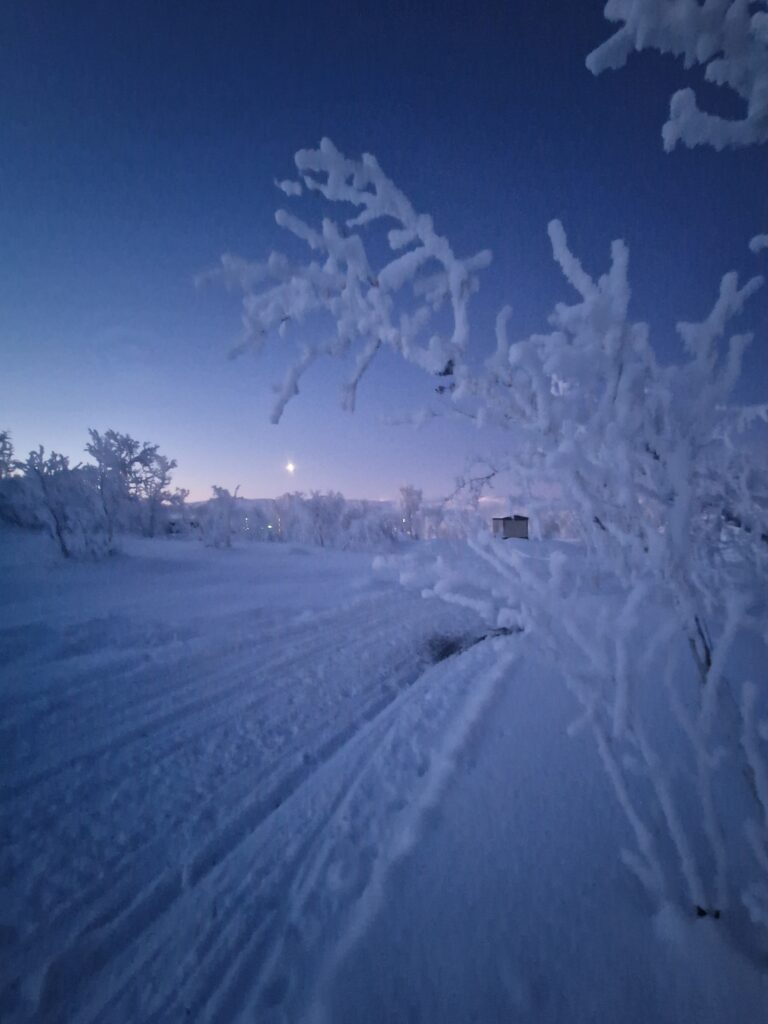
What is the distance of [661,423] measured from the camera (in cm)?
183

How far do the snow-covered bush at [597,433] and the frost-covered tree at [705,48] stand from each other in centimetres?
48

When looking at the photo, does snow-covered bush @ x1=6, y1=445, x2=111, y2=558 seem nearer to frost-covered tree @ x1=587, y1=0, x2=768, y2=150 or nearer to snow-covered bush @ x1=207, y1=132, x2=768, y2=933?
snow-covered bush @ x1=207, y1=132, x2=768, y2=933

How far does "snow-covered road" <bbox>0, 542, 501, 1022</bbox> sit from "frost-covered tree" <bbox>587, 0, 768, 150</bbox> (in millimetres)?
3333

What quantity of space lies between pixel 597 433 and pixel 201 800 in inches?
133

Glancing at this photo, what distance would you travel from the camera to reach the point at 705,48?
120cm

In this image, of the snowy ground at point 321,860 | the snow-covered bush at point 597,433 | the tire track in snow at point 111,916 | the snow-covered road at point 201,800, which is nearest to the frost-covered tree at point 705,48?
the snow-covered bush at point 597,433

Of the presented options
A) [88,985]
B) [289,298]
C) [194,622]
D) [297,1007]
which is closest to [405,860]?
[297,1007]

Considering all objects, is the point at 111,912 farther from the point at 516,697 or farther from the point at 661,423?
the point at 661,423

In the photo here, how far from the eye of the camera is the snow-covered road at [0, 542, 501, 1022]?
1.77m

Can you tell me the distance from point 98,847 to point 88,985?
0.82 meters

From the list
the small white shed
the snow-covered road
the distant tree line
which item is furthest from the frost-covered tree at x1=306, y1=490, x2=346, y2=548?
the snow-covered road

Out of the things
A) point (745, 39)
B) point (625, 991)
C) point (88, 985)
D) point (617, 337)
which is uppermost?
point (745, 39)

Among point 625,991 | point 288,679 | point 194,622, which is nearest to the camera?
point 625,991

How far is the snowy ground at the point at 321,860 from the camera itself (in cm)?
152
